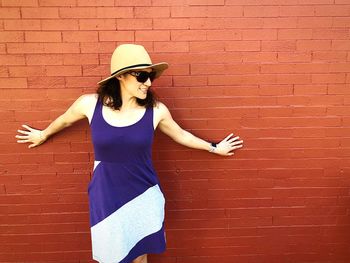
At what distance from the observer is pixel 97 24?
2.79m

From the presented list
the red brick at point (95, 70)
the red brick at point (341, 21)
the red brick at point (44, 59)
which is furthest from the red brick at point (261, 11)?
the red brick at point (44, 59)

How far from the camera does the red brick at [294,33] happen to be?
2877 mm

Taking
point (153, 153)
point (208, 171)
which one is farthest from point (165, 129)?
point (208, 171)

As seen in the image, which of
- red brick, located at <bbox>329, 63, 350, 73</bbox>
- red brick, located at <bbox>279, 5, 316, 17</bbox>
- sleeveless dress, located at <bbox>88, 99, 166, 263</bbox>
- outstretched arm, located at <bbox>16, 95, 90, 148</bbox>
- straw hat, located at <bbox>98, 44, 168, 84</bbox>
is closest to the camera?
straw hat, located at <bbox>98, 44, 168, 84</bbox>

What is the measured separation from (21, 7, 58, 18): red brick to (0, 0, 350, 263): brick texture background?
11mm

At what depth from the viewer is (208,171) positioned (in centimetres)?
312

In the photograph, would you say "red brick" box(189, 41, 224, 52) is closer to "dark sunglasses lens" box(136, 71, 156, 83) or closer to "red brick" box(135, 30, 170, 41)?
"red brick" box(135, 30, 170, 41)

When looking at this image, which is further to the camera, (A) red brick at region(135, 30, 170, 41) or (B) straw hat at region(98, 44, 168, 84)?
(A) red brick at region(135, 30, 170, 41)

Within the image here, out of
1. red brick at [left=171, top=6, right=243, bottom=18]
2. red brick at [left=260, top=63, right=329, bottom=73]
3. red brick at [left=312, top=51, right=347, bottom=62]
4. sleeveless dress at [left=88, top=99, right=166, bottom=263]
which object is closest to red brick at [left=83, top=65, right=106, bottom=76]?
sleeveless dress at [left=88, top=99, right=166, bottom=263]

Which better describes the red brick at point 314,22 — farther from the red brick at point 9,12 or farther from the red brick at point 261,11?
the red brick at point 9,12

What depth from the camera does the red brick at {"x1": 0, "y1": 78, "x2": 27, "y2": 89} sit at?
9.34 ft

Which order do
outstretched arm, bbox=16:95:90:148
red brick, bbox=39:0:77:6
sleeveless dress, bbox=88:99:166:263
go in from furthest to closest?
1. red brick, bbox=39:0:77:6
2. outstretched arm, bbox=16:95:90:148
3. sleeveless dress, bbox=88:99:166:263

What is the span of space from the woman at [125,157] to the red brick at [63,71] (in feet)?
1.19

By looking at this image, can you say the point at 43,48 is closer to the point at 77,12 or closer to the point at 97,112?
the point at 77,12
